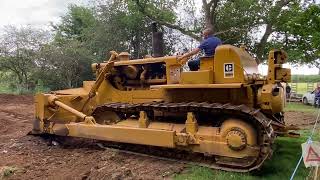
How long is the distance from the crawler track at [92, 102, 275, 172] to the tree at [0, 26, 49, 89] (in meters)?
19.3

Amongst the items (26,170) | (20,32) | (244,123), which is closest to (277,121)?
(244,123)

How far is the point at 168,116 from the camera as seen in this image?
8.11 meters

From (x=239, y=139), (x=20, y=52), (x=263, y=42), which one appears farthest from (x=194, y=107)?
(x=20, y=52)

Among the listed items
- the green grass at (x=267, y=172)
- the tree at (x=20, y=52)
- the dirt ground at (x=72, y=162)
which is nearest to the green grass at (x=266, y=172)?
the green grass at (x=267, y=172)

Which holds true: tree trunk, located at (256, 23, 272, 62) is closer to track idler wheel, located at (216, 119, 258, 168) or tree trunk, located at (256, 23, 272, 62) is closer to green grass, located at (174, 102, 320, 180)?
green grass, located at (174, 102, 320, 180)

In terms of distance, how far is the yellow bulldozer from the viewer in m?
6.80

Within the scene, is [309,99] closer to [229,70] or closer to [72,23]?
[72,23]

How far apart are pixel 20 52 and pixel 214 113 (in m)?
21.7

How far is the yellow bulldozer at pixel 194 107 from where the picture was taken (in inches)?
268

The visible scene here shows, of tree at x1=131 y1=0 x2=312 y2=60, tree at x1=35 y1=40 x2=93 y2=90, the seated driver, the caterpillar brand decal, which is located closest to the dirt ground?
the caterpillar brand decal

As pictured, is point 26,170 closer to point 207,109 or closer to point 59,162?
Answer: point 59,162

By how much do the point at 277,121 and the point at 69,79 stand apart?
19361 millimetres

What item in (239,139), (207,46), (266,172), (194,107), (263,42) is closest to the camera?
(239,139)

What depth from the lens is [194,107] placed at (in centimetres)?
723
